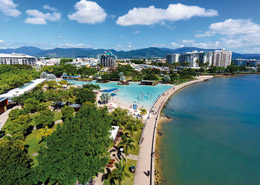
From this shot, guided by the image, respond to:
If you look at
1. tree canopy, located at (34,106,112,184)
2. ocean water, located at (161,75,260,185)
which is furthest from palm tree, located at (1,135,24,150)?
ocean water, located at (161,75,260,185)

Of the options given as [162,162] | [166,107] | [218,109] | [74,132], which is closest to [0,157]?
[74,132]

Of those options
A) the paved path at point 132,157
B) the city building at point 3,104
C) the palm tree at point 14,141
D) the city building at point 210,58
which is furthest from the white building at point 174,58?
the palm tree at point 14,141

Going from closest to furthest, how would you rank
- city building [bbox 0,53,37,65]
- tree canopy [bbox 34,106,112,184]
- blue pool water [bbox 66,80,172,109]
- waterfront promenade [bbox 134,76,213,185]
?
tree canopy [bbox 34,106,112,184]
waterfront promenade [bbox 134,76,213,185]
blue pool water [bbox 66,80,172,109]
city building [bbox 0,53,37,65]

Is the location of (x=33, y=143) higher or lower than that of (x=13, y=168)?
lower

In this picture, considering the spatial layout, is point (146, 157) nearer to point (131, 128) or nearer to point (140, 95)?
point (131, 128)

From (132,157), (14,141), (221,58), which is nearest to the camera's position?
(14,141)

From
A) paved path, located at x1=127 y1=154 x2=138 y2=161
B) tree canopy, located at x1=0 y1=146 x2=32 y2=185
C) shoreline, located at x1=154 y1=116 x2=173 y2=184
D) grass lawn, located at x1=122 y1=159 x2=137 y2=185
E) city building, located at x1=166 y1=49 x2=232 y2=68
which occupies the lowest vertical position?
shoreline, located at x1=154 y1=116 x2=173 y2=184

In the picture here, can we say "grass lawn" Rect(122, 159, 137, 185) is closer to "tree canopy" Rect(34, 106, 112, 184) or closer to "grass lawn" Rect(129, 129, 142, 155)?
"grass lawn" Rect(129, 129, 142, 155)

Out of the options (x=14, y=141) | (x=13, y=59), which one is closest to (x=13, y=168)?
(x=14, y=141)

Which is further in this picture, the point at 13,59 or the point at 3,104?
the point at 13,59
